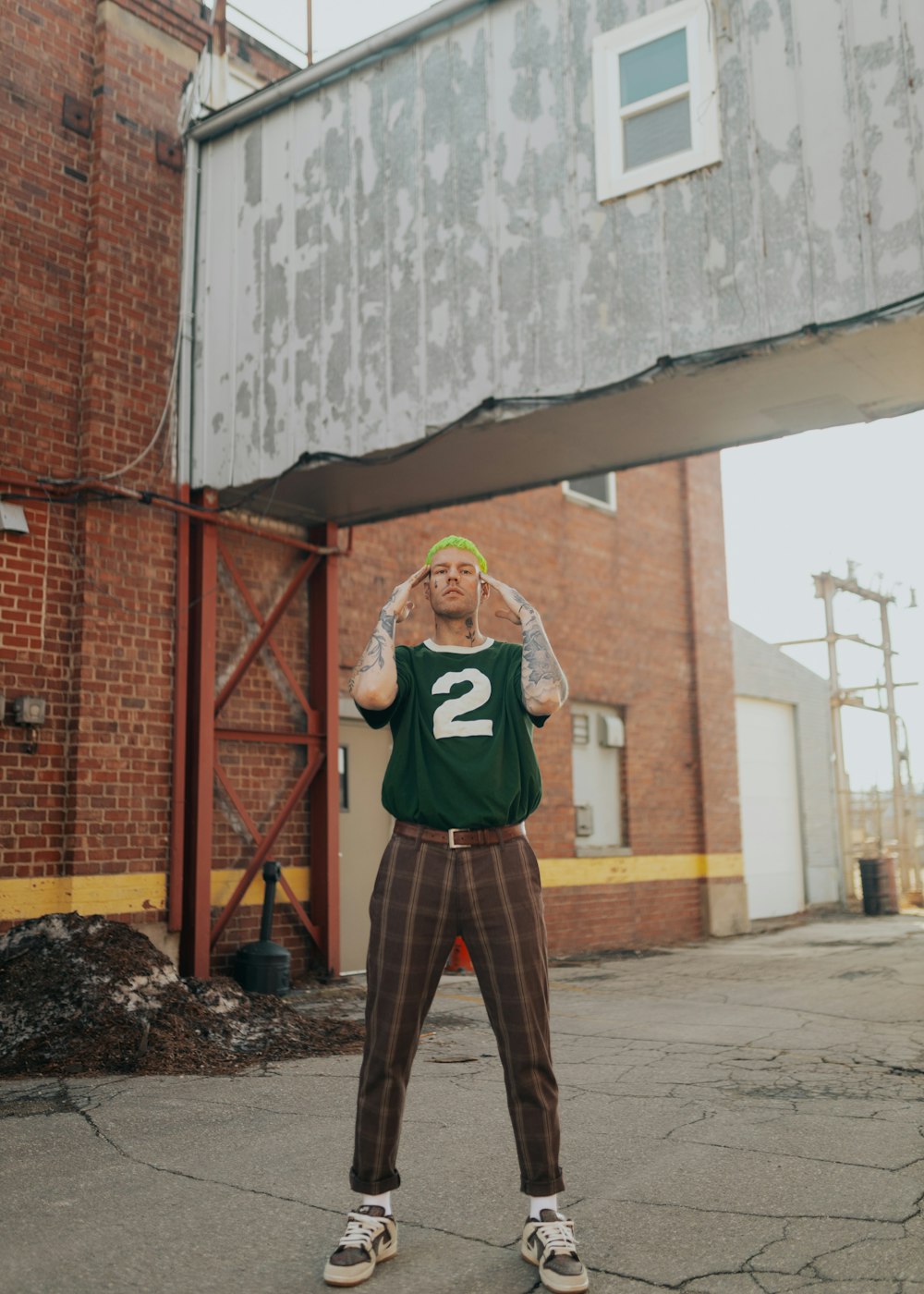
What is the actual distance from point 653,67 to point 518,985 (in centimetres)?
630

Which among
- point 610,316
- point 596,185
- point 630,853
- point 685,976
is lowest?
point 685,976

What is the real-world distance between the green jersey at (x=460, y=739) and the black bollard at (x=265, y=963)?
5690mm

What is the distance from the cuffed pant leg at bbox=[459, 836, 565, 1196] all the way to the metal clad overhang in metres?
4.41

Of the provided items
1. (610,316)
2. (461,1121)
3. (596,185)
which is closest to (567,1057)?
(461,1121)

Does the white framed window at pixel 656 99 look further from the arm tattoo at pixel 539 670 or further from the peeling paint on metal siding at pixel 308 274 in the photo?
the arm tattoo at pixel 539 670

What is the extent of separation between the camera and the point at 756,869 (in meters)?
17.9

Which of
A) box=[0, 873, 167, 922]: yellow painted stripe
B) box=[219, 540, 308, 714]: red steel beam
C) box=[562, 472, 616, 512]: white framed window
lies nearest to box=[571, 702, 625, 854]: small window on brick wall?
box=[562, 472, 616, 512]: white framed window

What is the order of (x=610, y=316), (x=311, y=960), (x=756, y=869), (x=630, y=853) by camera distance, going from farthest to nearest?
(x=756, y=869) → (x=630, y=853) → (x=311, y=960) → (x=610, y=316)

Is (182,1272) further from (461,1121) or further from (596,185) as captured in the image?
(596,185)

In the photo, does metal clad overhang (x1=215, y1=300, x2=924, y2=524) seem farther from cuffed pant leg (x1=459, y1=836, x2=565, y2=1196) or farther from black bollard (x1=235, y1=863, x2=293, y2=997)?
cuffed pant leg (x1=459, y1=836, x2=565, y2=1196)

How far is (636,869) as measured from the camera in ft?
46.0

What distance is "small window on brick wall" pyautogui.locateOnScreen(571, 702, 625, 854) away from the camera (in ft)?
44.2

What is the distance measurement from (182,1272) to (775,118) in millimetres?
6648

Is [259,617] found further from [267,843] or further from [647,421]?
[647,421]
